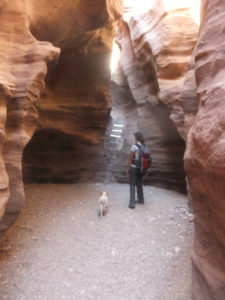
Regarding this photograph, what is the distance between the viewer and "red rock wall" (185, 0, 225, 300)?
185cm

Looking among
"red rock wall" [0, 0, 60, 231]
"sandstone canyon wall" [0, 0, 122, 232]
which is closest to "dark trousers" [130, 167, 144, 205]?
"sandstone canyon wall" [0, 0, 122, 232]

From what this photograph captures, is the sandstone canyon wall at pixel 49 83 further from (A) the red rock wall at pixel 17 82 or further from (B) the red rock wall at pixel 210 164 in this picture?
(B) the red rock wall at pixel 210 164

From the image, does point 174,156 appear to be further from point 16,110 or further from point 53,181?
point 16,110

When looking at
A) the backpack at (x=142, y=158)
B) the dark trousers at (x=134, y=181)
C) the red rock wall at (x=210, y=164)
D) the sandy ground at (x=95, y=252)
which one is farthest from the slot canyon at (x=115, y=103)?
the backpack at (x=142, y=158)

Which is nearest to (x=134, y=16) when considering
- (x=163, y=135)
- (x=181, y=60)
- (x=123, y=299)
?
(x=181, y=60)

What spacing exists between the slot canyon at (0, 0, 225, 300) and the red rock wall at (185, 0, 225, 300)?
1 cm

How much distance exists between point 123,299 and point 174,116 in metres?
3.99

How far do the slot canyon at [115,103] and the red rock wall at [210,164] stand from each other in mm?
10

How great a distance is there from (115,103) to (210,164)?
9.97 metres

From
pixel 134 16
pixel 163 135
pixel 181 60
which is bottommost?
pixel 163 135

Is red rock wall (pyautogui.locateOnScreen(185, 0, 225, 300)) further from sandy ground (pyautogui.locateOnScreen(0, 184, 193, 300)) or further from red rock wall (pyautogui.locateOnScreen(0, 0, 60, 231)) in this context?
red rock wall (pyautogui.locateOnScreen(0, 0, 60, 231))

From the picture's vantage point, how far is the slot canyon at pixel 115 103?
2.14m

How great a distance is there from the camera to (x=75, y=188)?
683 cm

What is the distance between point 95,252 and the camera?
3594 mm
